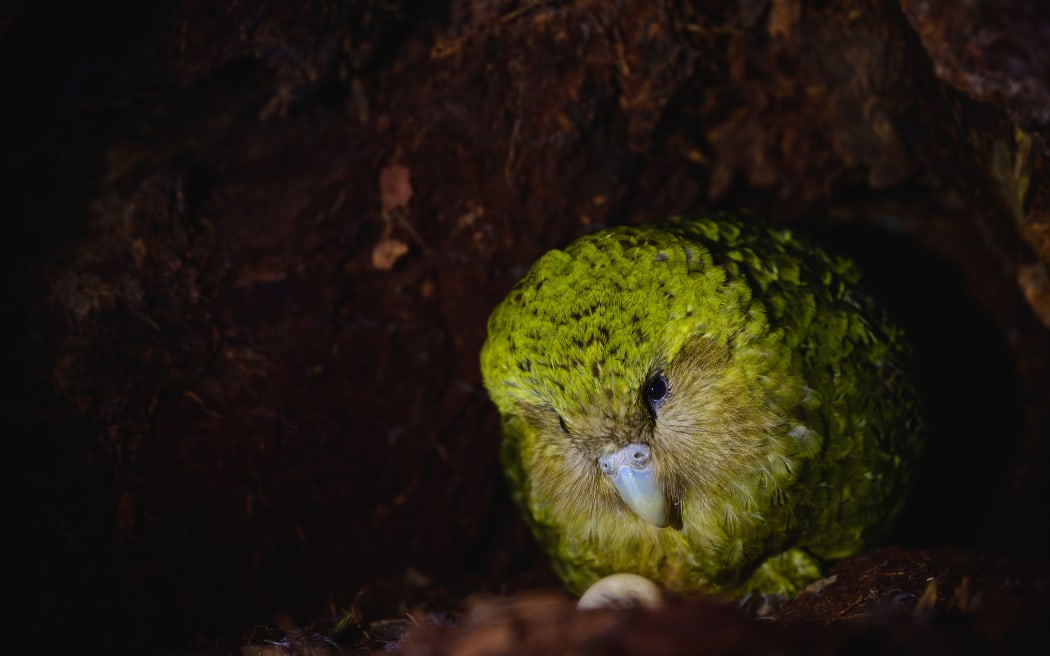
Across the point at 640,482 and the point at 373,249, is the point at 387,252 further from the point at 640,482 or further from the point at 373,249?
the point at 640,482

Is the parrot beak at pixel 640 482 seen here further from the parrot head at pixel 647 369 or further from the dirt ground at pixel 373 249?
the dirt ground at pixel 373 249

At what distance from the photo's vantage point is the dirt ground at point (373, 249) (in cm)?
298

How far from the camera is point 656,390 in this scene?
8.52ft

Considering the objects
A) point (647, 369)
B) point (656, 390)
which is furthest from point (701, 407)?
point (647, 369)

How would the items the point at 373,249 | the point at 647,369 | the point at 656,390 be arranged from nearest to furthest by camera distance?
the point at 647,369 → the point at 656,390 → the point at 373,249

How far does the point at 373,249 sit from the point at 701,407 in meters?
1.95

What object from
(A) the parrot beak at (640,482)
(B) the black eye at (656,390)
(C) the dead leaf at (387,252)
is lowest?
(A) the parrot beak at (640,482)

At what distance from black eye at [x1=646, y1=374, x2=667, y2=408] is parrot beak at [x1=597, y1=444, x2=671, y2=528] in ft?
0.56

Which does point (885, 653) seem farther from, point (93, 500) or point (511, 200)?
point (93, 500)

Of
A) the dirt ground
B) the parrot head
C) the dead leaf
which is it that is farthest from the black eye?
the dead leaf

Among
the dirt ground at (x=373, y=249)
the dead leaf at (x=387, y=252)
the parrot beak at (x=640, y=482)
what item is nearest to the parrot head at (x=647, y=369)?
the parrot beak at (x=640, y=482)

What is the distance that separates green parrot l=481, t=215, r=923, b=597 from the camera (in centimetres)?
257

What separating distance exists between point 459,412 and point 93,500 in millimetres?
1778

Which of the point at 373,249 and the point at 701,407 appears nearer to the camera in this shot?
the point at 701,407
